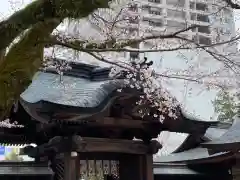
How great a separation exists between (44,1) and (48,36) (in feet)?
1.12

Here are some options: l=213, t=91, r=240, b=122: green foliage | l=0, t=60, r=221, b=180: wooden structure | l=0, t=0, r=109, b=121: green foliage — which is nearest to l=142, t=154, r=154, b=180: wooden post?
l=0, t=60, r=221, b=180: wooden structure

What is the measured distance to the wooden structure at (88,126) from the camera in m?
6.23

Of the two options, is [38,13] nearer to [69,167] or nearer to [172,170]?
[69,167]

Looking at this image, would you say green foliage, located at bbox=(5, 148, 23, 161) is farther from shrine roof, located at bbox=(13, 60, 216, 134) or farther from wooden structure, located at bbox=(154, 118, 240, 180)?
shrine roof, located at bbox=(13, 60, 216, 134)

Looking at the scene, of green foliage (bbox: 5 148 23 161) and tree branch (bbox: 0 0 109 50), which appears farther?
green foliage (bbox: 5 148 23 161)

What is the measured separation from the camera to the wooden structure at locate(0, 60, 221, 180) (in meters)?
6.23

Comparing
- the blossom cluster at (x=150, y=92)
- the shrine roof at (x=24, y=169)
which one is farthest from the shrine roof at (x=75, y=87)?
the shrine roof at (x=24, y=169)

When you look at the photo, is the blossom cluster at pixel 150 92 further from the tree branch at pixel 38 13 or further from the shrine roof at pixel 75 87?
the tree branch at pixel 38 13

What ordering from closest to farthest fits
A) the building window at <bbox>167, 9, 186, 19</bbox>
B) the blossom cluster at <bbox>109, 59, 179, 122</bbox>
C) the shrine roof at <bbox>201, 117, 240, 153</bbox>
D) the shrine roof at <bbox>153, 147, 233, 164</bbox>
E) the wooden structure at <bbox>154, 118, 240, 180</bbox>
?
the building window at <bbox>167, 9, 186, 19</bbox> → the blossom cluster at <bbox>109, 59, 179, 122</bbox> → the shrine roof at <bbox>201, 117, 240, 153</bbox> → the shrine roof at <bbox>153, 147, 233, 164</bbox> → the wooden structure at <bbox>154, 118, 240, 180</bbox>

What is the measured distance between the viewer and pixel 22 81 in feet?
10.6

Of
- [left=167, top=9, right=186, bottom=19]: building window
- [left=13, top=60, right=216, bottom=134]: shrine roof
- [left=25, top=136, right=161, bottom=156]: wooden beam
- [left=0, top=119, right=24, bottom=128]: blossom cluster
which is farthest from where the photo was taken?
[left=25, top=136, right=161, bottom=156]: wooden beam

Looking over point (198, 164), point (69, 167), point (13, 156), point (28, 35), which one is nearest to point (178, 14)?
point (198, 164)

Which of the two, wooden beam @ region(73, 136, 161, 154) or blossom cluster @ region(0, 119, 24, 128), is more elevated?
blossom cluster @ region(0, 119, 24, 128)

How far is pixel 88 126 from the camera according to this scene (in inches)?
281
